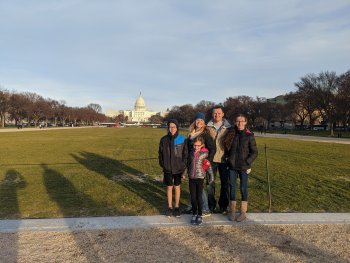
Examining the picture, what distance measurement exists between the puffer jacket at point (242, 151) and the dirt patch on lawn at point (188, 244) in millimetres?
1156

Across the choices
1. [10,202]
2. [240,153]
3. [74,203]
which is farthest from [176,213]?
[10,202]

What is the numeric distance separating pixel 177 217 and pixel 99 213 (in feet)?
5.64

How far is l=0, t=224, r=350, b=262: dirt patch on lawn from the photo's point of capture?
203 inches

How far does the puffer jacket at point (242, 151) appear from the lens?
6.94m

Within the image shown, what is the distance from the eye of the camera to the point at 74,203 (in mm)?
8539

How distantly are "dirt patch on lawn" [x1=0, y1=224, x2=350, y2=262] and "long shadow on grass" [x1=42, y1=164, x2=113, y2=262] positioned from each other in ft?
0.05

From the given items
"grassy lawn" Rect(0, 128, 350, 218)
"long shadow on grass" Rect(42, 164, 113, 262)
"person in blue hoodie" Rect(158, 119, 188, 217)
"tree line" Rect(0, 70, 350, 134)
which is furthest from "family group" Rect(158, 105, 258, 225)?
"tree line" Rect(0, 70, 350, 134)

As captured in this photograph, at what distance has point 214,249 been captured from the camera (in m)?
5.45

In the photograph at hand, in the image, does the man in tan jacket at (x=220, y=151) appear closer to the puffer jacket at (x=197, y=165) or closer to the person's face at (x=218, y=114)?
the person's face at (x=218, y=114)

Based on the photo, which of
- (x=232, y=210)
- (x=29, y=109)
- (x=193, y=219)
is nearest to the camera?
(x=193, y=219)

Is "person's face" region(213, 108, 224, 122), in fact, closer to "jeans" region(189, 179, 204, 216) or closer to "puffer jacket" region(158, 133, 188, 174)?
"puffer jacket" region(158, 133, 188, 174)

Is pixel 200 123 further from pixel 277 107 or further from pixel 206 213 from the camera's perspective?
pixel 277 107

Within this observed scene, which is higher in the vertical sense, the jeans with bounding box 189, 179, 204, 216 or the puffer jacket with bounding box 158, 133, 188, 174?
the puffer jacket with bounding box 158, 133, 188, 174

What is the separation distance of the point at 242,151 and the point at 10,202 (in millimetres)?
5655
